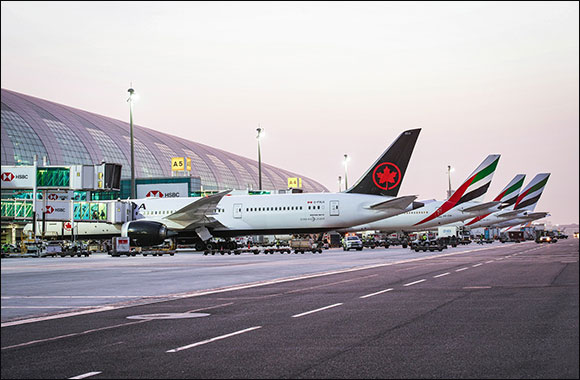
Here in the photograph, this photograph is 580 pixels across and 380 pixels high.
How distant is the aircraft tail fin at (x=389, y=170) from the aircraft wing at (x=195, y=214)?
48.0 feet

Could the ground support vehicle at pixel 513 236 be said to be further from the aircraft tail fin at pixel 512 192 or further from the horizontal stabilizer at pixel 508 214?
the horizontal stabilizer at pixel 508 214

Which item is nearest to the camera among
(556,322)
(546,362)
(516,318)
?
(546,362)

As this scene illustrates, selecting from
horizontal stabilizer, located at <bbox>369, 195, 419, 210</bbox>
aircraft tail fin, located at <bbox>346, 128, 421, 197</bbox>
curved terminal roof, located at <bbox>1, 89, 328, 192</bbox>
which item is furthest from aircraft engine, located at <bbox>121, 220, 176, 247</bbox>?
curved terminal roof, located at <bbox>1, 89, 328, 192</bbox>

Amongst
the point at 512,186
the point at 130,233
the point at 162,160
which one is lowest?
the point at 130,233

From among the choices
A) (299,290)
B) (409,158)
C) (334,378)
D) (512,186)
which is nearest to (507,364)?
(334,378)

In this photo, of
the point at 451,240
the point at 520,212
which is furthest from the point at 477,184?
the point at 520,212

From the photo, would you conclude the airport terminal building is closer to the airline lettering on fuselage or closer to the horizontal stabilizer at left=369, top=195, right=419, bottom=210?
the airline lettering on fuselage

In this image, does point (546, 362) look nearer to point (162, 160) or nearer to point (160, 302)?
point (160, 302)

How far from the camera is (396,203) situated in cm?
6431

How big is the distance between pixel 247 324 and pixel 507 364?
6.78m

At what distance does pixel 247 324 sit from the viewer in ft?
49.5

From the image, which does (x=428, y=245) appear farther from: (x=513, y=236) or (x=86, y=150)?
(x=86, y=150)

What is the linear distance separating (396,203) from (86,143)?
77845 mm

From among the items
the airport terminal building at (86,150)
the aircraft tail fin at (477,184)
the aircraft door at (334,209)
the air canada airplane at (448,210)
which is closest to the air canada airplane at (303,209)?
the aircraft door at (334,209)
